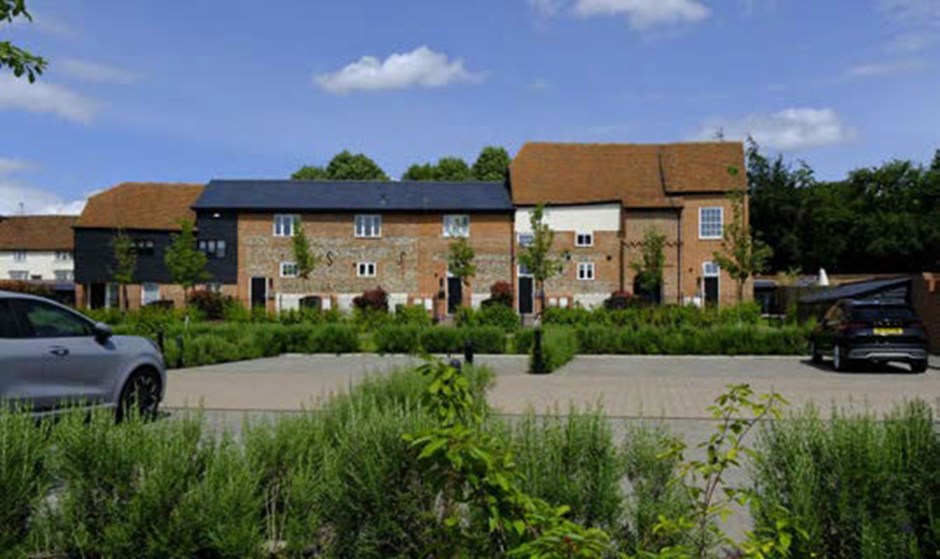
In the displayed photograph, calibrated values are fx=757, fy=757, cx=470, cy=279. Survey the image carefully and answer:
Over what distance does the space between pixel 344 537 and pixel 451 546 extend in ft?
2.25

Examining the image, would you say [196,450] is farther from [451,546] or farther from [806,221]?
[806,221]

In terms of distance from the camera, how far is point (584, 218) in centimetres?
4762

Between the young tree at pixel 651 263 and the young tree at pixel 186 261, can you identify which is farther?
the young tree at pixel 186 261

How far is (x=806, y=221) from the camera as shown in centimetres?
6334

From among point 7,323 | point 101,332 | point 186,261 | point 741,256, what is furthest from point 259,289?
point 7,323

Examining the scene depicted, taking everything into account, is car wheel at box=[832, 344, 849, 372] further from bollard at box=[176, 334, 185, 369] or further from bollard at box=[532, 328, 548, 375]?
bollard at box=[176, 334, 185, 369]

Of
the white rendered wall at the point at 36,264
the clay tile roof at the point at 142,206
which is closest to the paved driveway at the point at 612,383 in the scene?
the clay tile roof at the point at 142,206

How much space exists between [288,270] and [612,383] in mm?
36694

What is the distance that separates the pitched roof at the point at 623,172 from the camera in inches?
1871

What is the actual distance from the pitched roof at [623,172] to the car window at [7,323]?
41.1 metres

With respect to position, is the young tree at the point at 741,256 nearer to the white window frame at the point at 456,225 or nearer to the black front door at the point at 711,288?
the black front door at the point at 711,288

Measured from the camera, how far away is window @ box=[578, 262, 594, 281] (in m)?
47.2

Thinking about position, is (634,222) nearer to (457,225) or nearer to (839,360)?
(457,225)

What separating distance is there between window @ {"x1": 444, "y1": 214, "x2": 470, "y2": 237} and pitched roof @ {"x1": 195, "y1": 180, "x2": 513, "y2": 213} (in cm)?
52
